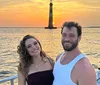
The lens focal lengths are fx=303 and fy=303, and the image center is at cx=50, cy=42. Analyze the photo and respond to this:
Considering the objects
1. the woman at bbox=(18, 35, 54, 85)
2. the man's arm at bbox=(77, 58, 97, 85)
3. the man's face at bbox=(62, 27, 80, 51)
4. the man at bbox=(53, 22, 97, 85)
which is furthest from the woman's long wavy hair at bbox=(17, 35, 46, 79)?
the man's arm at bbox=(77, 58, 97, 85)

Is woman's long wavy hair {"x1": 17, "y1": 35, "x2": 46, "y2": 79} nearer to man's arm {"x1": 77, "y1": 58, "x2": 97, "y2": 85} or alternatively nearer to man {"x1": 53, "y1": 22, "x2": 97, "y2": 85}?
man {"x1": 53, "y1": 22, "x2": 97, "y2": 85}

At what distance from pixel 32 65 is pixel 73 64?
1085mm

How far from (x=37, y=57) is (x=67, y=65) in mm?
1009

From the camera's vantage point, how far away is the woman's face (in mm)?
3564

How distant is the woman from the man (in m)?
0.72

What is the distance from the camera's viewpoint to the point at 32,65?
3.72 meters

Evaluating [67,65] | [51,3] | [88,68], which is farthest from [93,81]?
[51,3]

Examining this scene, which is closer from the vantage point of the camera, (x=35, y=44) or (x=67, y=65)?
(x=67, y=65)

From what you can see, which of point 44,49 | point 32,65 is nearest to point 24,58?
point 32,65

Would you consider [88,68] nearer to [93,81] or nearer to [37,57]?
[93,81]

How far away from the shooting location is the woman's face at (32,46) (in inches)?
140

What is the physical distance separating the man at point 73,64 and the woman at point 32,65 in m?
0.72

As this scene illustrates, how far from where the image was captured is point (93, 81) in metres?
2.60

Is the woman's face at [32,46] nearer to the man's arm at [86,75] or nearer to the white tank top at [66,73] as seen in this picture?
the white tank top at [66,73]
